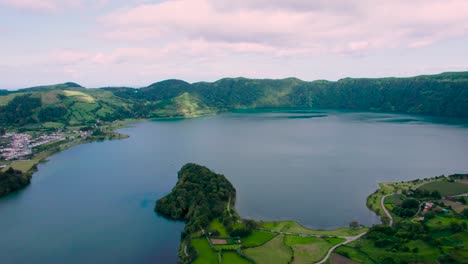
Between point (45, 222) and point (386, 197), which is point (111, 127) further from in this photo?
point (386, 197)

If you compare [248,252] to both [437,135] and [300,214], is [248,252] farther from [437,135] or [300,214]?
[437,135]

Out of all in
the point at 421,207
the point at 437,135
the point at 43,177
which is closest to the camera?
the point at 421,207

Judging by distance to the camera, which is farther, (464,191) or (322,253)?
(464,191)

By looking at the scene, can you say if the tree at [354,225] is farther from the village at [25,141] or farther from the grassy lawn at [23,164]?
→ the village at [25,141]

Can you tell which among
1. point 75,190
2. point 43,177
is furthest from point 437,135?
point 43,177

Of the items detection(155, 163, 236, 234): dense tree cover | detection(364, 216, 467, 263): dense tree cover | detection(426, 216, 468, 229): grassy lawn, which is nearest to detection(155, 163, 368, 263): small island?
detection(155, 163, 236, 234): dense tree cover

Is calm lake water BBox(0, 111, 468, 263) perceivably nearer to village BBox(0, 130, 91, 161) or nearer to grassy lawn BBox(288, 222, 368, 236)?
grassy lawn BBox(288, 222, 368, 236)

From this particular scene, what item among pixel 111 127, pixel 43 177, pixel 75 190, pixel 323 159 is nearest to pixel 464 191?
pixel 323 159

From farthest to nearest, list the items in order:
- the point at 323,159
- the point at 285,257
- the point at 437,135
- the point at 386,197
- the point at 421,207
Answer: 1. the point at 437,135
2. the point at 323,159
3. the point at 386,197
4. the point at 421,207
5. the point at 285,257
